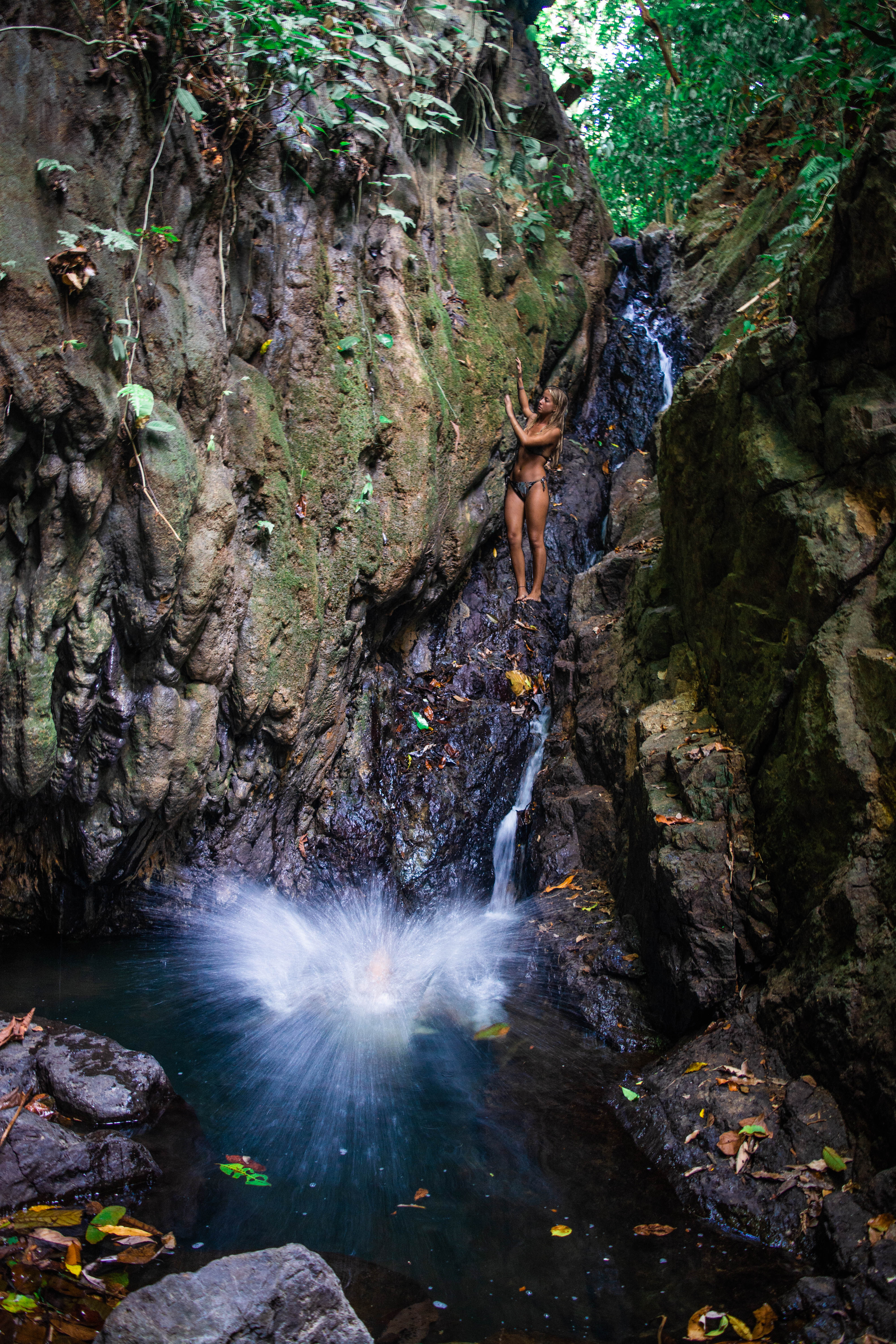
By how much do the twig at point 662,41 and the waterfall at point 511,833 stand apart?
481 inches

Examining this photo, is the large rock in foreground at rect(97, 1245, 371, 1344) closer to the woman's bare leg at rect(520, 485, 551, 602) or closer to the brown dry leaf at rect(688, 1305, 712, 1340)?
the brown dry leaf at rect(688, 1305, 712, 1340)

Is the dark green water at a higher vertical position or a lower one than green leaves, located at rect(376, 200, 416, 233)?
lower

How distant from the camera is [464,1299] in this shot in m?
3.02

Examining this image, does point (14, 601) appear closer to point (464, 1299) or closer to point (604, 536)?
point (464, 1299)

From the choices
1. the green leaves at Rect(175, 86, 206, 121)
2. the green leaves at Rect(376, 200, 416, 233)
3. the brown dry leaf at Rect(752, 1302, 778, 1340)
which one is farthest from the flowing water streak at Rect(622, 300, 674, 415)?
the brown dry leaf at Rect(752, 1302, 778, 1340)

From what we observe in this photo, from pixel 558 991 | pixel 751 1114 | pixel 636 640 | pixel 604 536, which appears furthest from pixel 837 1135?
pixel 604 536

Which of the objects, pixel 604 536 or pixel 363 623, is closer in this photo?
pixel 363 623

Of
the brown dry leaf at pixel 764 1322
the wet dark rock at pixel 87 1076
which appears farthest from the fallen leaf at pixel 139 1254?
the brown dry leaf at pixel 764 1322

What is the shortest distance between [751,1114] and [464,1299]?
1.66 m

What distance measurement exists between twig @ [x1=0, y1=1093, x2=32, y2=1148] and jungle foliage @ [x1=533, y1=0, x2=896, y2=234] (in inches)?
259

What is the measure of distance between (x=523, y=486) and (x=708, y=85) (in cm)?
804

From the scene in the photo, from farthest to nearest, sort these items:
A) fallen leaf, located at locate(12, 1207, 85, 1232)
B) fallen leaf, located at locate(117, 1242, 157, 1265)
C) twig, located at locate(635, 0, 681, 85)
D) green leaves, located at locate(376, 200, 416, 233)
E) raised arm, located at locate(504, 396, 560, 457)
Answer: twig, located at locate(635, 0, 681, 85)
raised arm, located at locate(504, 396, 560, 457)
green leaves, located at locate(376, 200, 416, 233)
fallen leaf, located at locate(12, 1207, 85, 1232)
fallen leaf, located at locate(117, 1242, 157, 1265)

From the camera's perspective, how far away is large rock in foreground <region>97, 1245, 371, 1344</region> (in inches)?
90.0

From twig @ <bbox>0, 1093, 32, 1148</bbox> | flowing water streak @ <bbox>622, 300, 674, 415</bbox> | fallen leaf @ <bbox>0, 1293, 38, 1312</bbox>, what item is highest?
flowing water streak @ <bbox>622, 300, 674, 415</bbox>
